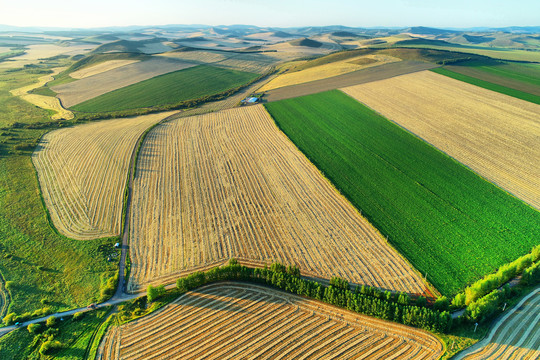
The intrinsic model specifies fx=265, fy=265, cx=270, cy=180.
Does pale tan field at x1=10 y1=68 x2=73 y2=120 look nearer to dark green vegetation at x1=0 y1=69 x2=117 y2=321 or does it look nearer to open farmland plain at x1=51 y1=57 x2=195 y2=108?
open farmland plain at x1=51 y1=57 x2=195 y2=108

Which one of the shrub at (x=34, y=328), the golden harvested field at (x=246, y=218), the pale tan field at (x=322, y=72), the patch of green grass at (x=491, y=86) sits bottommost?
the shrub at (x=34, y=328)

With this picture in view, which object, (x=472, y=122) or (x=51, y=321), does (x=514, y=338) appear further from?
(x=472, y=122)

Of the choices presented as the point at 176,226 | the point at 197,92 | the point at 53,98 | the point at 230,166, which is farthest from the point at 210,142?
the point at 53,98

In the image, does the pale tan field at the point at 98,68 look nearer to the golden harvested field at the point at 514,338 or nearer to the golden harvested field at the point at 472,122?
the golden harvested field at the point at 472,122

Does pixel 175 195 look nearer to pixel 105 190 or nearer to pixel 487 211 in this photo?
pixel 105 190

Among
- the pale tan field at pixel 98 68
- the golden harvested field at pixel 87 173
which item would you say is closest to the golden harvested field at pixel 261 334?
the golden harvested field at pixel 87 173

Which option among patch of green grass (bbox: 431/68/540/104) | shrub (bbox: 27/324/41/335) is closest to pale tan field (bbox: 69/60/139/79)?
shrub (bbox: 27/324/41/335)
